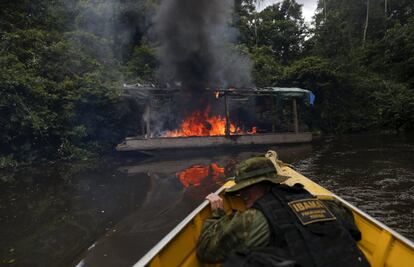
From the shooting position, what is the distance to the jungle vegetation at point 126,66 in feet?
53.0

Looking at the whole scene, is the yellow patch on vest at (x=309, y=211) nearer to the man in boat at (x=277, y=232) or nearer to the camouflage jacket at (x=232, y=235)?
the man in boat at (x=277, y=232)

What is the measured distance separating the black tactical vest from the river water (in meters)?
3.37

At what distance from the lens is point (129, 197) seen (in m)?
9.20

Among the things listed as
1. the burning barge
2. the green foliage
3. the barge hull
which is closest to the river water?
the barge hull

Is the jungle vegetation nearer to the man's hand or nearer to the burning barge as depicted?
the burning barge

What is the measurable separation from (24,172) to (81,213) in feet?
23.7

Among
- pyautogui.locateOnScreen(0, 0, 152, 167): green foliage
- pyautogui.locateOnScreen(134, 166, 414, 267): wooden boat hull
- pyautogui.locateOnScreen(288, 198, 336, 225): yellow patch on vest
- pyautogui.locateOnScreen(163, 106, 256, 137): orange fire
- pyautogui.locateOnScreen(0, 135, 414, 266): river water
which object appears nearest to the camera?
pyautogui.locateOnScreen(288, 198, 336, 225): yellow patch on vest

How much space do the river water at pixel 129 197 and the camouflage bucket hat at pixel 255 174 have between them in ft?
10.1

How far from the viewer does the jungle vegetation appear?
16.2 meters

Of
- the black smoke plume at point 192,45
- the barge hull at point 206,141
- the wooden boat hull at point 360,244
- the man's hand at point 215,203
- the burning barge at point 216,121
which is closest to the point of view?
the wooden boat hull at point 360,244

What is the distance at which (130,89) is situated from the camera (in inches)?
677

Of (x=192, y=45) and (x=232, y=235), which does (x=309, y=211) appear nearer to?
(x=232, y=235)

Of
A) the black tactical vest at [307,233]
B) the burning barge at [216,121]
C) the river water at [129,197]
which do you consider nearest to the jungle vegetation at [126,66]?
the burning barge at [216,121]

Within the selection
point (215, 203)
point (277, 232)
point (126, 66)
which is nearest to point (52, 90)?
point (126, 66)
